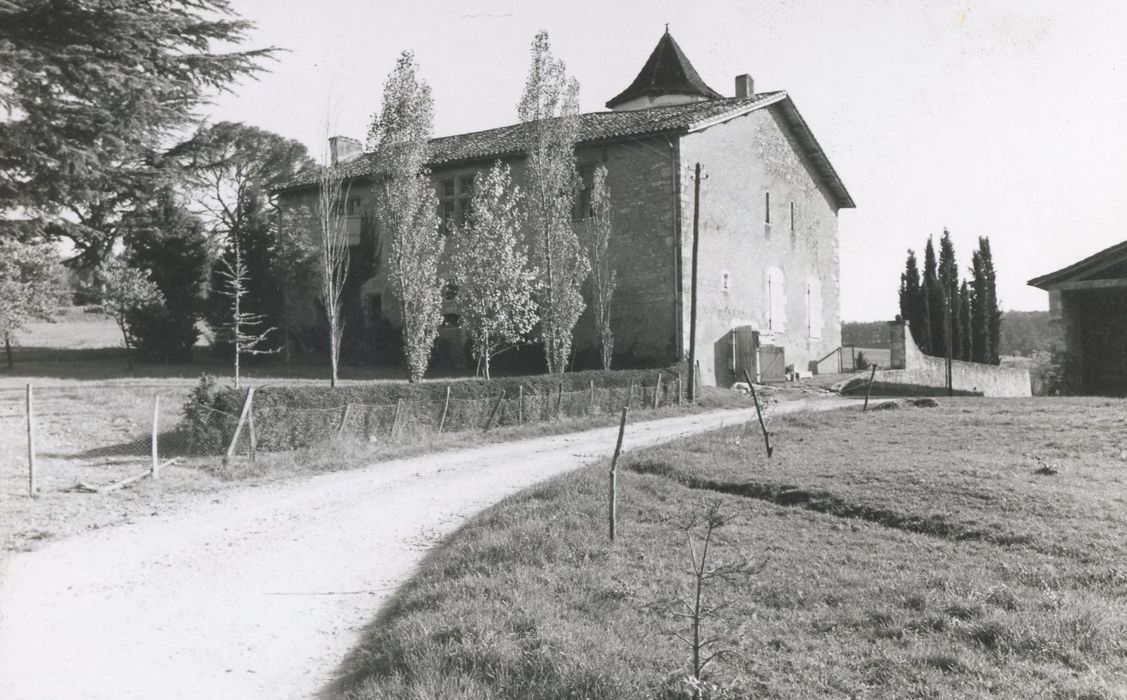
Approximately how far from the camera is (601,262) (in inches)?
983

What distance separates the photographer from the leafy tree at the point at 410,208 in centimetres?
2056

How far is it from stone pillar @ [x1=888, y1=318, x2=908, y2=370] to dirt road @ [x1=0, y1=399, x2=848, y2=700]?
20683 millimetres

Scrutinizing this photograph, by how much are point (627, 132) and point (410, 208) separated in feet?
27.1

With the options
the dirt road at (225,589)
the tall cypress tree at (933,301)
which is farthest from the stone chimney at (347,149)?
the tall cypress tree at (933,301)

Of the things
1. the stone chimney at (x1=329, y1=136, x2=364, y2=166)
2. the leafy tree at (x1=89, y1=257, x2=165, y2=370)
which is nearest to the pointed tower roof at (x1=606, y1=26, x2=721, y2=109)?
the stone chimney at (x1=329, y1=136, x2=364, y2=166)

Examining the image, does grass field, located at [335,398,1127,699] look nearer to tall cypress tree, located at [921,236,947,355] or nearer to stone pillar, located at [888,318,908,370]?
stone pillar, located at [888,318,908,370]

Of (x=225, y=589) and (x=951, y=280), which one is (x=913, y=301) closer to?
(x=951, y=280)

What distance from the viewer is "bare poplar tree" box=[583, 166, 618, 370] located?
2438cm

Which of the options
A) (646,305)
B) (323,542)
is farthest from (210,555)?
(646,305)

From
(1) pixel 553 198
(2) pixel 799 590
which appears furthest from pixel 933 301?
(2) pixel 799 590

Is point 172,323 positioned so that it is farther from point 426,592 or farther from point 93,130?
point 426,592

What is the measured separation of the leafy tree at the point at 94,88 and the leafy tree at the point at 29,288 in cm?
1104

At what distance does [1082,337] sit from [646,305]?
14400 millimetres

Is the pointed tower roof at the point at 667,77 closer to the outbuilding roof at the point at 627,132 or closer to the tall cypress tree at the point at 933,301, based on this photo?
the outbuilding roof at the point at 627,132
